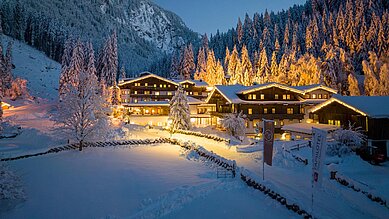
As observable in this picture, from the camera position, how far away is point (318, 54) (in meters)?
90.7

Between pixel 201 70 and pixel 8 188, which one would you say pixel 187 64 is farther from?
pixel 8 188

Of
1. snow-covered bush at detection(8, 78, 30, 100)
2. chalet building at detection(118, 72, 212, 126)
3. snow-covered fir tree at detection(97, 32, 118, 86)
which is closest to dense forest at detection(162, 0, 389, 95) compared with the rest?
chalet building at detection(118, 72, 212, 126)

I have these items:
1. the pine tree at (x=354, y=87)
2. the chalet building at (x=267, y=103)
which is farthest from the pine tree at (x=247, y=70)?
the chalet building at (x=267, y=103)

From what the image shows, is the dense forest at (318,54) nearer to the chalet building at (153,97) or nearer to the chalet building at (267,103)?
the chalet building at (153,97)

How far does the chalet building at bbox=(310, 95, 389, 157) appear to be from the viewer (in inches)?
1168

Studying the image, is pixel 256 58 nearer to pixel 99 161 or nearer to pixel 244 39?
pixel 244 39

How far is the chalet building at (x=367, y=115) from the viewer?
97.3ft

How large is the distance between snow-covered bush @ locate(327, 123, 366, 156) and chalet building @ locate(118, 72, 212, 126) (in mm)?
29480

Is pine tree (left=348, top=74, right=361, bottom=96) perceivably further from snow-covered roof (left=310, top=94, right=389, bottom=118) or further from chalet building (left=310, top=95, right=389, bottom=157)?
snow-covered roof (left=310, top=94, right=389, bottom=118)

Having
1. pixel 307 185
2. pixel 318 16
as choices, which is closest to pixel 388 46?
pixel 318 16

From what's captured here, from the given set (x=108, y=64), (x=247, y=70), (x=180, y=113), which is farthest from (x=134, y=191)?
(x=247, y=70)

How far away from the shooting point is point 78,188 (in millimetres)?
17250

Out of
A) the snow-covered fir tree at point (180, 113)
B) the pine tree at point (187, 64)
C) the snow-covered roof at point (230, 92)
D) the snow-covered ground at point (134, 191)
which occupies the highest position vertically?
the pine tree at point (187, 64)

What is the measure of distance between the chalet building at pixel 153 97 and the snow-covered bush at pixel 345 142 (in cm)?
2948
